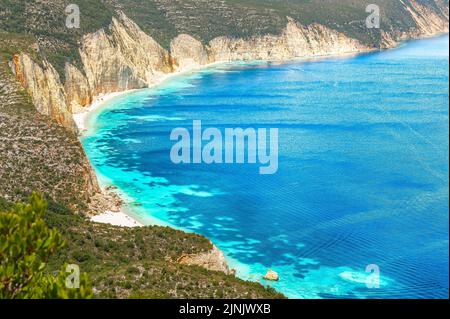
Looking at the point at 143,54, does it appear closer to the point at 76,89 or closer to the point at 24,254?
the point at 76,89

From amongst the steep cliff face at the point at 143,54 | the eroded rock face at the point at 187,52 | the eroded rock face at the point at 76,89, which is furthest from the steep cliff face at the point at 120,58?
the eroded rock face at the point at 187,52

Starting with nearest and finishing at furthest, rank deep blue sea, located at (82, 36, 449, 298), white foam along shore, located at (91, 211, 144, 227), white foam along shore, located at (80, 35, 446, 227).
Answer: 1. deep blue sea, located at (82, 36, 449, 298)
2. white foam along shore, located at (91, 211, 144, 227)
3. white foam along shore, located at (80, 35, 446, 227)

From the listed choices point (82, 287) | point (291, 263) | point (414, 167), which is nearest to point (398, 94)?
point (414, 167)

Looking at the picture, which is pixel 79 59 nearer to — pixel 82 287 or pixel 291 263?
pixel 291 263

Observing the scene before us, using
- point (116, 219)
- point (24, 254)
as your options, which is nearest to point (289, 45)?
point (116, 219)

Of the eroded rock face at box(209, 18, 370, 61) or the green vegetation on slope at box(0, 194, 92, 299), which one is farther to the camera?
the eroded rock face at box(209, 18, 370, 61)

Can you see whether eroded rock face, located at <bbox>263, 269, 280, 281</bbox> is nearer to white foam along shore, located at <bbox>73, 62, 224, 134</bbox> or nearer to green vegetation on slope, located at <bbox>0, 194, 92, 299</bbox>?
green vegetation on slope, located at <bbox>0, 194, 92, 299</bbox>

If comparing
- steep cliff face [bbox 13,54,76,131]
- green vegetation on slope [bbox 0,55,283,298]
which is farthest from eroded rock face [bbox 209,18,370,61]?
green vegetation on slope [bbox 0,55,283,298]
